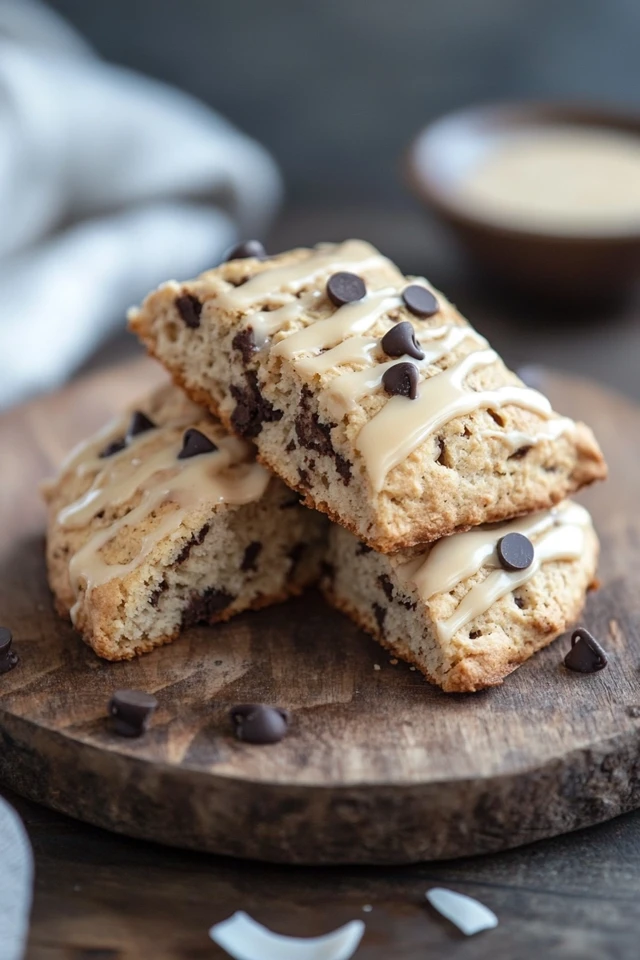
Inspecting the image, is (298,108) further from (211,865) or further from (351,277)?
(211,865)

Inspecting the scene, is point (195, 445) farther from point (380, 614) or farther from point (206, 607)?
point (380, 614)

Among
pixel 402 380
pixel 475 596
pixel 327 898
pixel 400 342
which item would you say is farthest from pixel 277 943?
pixel 400 342

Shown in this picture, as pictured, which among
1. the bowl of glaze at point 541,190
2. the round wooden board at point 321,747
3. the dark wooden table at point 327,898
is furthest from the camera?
the bowl of glaze at point 541,190

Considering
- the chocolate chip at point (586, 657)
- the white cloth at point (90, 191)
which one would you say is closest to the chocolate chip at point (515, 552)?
the chocolate chip at point (586, 657)

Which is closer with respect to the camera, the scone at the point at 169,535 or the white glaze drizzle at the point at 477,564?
the white glaze drizzle at the point at 477,564

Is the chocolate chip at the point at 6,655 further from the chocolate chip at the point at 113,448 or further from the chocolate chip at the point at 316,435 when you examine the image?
the chocolate chip at the point at 316,435

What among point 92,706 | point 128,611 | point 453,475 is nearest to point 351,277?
point 453,475

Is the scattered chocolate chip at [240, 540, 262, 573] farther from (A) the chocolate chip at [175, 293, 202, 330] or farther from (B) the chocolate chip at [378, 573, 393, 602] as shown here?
(A) the chocolate chip at [175, 293, 202, 330]

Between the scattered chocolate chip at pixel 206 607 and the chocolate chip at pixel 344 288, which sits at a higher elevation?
the chocolate chip at pixel 344 288

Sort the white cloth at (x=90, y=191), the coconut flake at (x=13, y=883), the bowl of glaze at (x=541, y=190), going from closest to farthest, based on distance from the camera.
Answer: the coconut flake at (x=13, y=883), the white cloth at (x=90, y=191), the bowl of glaze at (x=541, y=190)
